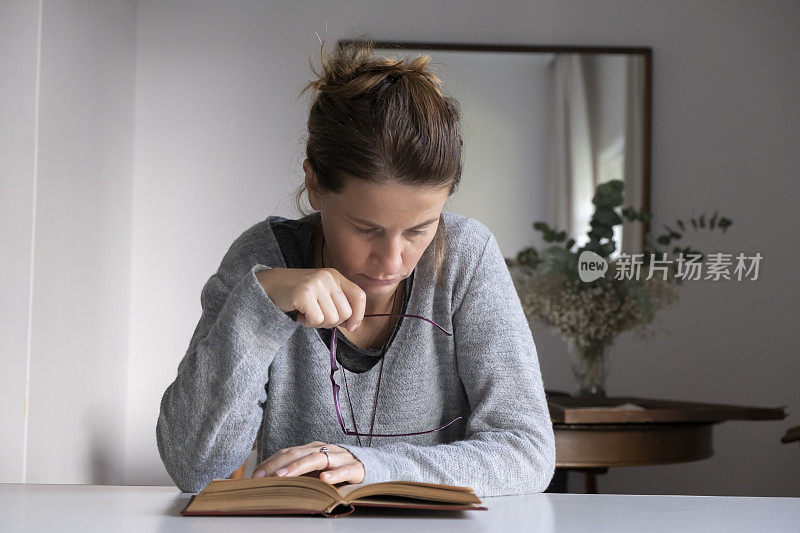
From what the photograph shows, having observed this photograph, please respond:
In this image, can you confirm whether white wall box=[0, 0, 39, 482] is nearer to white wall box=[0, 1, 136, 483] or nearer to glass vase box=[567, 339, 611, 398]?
white wall box=[0, 1, 136, 483]

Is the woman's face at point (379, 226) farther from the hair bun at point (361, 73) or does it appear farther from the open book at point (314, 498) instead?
the open book at point (314, 498)

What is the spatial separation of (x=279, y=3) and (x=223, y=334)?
7.62ft

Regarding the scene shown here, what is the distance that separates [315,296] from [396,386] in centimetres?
31

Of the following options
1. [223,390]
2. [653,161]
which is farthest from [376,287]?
[653,161]

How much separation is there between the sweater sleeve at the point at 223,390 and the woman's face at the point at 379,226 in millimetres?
142

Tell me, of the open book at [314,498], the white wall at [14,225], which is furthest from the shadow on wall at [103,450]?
the open book at [314,498]

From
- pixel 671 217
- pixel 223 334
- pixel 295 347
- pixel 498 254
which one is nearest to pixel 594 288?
pixel 671 217

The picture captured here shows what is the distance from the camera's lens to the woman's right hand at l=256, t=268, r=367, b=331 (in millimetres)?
1018

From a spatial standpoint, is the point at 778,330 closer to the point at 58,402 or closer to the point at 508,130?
the point at 508,130

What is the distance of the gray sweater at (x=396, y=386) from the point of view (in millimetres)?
1044

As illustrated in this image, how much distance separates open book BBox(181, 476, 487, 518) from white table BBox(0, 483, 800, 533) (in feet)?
0.04

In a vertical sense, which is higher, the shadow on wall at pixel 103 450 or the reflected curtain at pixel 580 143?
the reflected curtain at pixel 580 143

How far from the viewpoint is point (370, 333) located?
1.33m

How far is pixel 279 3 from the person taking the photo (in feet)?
10.2
